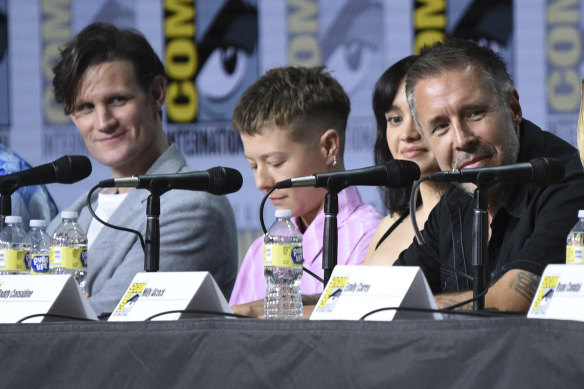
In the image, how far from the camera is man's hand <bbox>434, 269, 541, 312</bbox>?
2.04 metres

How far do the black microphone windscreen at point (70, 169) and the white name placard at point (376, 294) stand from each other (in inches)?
38.3

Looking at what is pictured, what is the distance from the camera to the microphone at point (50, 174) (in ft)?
7.88

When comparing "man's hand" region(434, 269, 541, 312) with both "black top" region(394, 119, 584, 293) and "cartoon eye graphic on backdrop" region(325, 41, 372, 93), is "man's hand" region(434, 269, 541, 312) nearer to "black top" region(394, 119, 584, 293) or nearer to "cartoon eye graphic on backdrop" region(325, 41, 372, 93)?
"black top" region(394, 119, 584, 293)

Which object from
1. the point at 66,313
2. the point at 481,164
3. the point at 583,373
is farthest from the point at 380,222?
the point at 583,373

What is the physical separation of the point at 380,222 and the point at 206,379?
5.15ft

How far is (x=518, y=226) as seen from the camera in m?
2.32

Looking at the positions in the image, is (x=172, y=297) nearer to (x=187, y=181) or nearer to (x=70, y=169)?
(x=187, y=181)

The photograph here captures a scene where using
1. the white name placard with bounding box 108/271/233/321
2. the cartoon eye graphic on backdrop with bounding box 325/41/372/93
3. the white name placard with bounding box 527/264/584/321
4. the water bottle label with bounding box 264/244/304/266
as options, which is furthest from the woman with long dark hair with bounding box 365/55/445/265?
the white name placard with bounding box 527/264/584/321

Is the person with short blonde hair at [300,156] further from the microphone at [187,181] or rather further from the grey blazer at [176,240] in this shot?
the microphone at [187,181]

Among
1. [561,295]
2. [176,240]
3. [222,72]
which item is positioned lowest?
[176,240]

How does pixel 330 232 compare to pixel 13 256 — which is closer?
pixel 330 232

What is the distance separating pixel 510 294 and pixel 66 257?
3.48ft

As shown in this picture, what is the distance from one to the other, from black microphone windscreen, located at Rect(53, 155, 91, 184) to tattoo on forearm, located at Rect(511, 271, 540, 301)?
112cm

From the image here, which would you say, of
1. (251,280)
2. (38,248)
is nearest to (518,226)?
(251,280)
